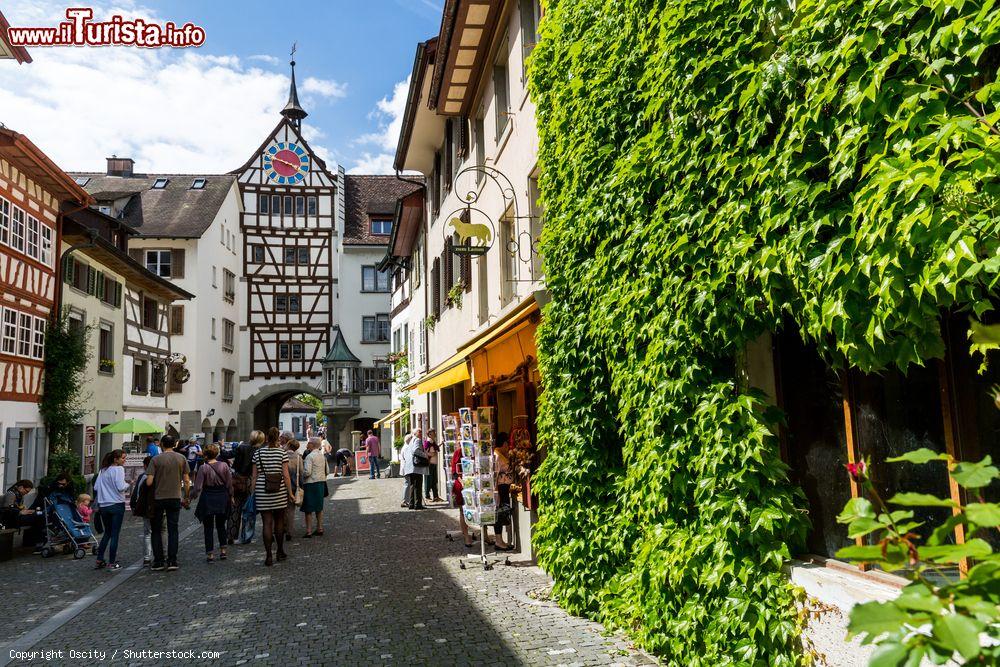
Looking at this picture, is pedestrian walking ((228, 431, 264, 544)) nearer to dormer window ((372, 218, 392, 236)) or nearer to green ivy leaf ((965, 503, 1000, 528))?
green ivy leaf ((965, 503, 1000, 528))

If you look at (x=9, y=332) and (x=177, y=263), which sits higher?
(x=177, y=263)

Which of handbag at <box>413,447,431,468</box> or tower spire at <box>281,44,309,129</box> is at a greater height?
tower spire at <box>281,44,309,129</box>

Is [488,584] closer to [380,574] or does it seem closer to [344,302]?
[380,574]

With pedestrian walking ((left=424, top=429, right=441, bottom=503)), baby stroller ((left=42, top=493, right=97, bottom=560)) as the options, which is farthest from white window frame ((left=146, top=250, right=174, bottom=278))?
baby stroller ((left=42, top=493, right=97, bottom=560))

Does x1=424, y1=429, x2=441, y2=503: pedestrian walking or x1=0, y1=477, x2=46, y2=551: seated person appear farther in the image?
x1=424, y1=429, x2=441, y2=503: pedestrian walking

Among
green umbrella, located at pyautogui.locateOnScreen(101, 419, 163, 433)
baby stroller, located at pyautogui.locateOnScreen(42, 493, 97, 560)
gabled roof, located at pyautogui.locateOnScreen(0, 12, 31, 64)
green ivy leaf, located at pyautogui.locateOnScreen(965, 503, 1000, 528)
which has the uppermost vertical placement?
gabled roof, located at pyautogui.locateOnScreen(0, 12, 31, 64)

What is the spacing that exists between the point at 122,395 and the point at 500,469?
19.9 metres

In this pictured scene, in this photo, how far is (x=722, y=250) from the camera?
4809mm

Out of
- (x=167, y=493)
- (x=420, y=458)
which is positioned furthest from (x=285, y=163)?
(x=167, y=493)

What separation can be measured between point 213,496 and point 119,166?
41.4m

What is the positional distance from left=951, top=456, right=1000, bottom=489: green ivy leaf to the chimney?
51.0m

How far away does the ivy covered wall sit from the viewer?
320cm

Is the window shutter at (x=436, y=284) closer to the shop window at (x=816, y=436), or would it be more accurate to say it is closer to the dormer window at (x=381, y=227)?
the shop window at (x=816, y=436)

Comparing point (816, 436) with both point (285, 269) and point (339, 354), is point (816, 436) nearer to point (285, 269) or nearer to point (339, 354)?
point (339, 354)
